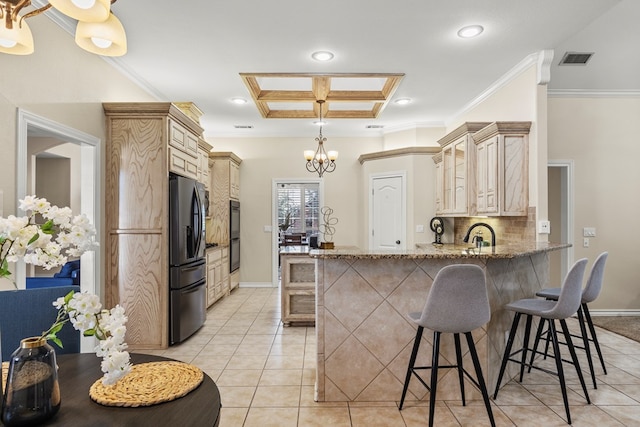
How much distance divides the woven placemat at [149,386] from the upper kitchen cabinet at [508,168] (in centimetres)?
350

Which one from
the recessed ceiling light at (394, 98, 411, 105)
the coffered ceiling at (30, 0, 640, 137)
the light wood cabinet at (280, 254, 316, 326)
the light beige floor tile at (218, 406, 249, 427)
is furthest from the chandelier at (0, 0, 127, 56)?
the recessed ceiling light at (394, 98, 411, 105)

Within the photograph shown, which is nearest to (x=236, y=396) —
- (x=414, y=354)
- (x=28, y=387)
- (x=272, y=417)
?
(x=272, y=417)

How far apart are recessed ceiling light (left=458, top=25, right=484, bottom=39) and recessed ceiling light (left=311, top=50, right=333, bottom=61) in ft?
A: 3.94

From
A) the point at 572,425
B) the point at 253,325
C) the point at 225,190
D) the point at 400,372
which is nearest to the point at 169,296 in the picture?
the point at 253,325

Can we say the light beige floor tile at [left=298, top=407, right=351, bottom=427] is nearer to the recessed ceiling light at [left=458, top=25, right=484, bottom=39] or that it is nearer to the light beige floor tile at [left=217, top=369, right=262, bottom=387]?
the light beige floor tile at [left=217, top=369, right=262, bottom=387]

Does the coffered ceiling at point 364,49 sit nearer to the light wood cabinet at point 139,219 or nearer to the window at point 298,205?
the light wood cabinet at point 139,219

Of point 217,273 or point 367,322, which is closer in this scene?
point 367,322

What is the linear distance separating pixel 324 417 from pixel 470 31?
10.6 feet

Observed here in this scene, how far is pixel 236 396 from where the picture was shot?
9.10 ft

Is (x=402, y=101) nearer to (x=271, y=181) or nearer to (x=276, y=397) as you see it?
(x=271, y=181)

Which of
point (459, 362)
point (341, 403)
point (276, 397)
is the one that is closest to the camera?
point (459, 362)

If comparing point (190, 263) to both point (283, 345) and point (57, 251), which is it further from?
point (57, 251)

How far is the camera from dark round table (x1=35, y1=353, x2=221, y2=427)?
103cm

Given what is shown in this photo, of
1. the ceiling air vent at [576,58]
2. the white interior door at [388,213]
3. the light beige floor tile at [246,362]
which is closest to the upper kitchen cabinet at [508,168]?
the ceiling air vent at [576,58]
